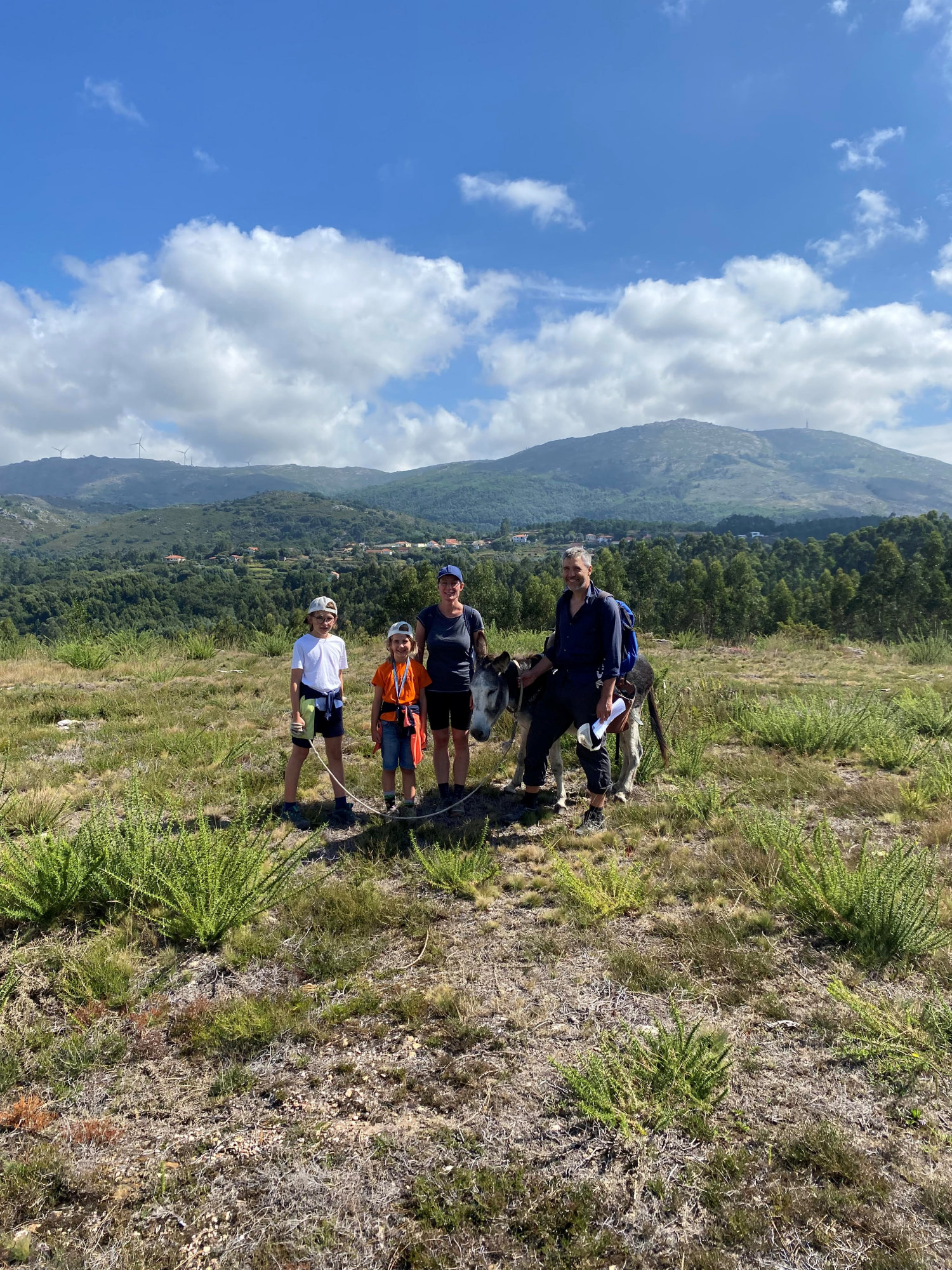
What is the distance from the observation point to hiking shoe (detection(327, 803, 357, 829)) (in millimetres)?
5773

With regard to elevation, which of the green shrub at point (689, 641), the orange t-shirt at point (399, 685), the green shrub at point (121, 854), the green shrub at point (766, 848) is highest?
the orange t-shirt at point (399, 685)

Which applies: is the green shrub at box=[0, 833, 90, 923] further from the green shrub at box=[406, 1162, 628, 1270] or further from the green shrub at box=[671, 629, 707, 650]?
the green shrub at box=[671, 629, 707, 650]

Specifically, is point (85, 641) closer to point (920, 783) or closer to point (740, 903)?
point (740, 903)

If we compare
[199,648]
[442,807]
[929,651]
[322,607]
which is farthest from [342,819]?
[929,651]

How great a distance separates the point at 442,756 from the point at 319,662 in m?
1.68

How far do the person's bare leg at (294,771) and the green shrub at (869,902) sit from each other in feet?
14.2

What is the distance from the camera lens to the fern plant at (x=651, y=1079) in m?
2.53

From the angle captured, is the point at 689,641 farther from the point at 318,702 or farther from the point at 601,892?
the point at 601,892

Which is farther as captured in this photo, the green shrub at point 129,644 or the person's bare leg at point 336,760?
the green shrub at point 129,644

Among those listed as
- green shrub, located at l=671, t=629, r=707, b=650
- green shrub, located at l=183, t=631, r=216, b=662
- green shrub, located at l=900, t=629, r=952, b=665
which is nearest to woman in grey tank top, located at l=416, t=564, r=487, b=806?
green shrub, located at l=183, t=631, r=216, b=662

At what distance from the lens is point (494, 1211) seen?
2203 millimetres

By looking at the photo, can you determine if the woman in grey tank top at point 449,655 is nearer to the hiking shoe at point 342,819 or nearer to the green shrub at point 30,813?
the hiking shoe at point 342,819

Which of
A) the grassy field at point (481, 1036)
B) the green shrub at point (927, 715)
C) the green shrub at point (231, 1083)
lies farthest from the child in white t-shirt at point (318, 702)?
the green shrub at point (927, 715)

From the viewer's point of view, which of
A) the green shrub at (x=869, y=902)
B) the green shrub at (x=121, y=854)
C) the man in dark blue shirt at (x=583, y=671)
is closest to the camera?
the green shrub at (x=869, y=902)
